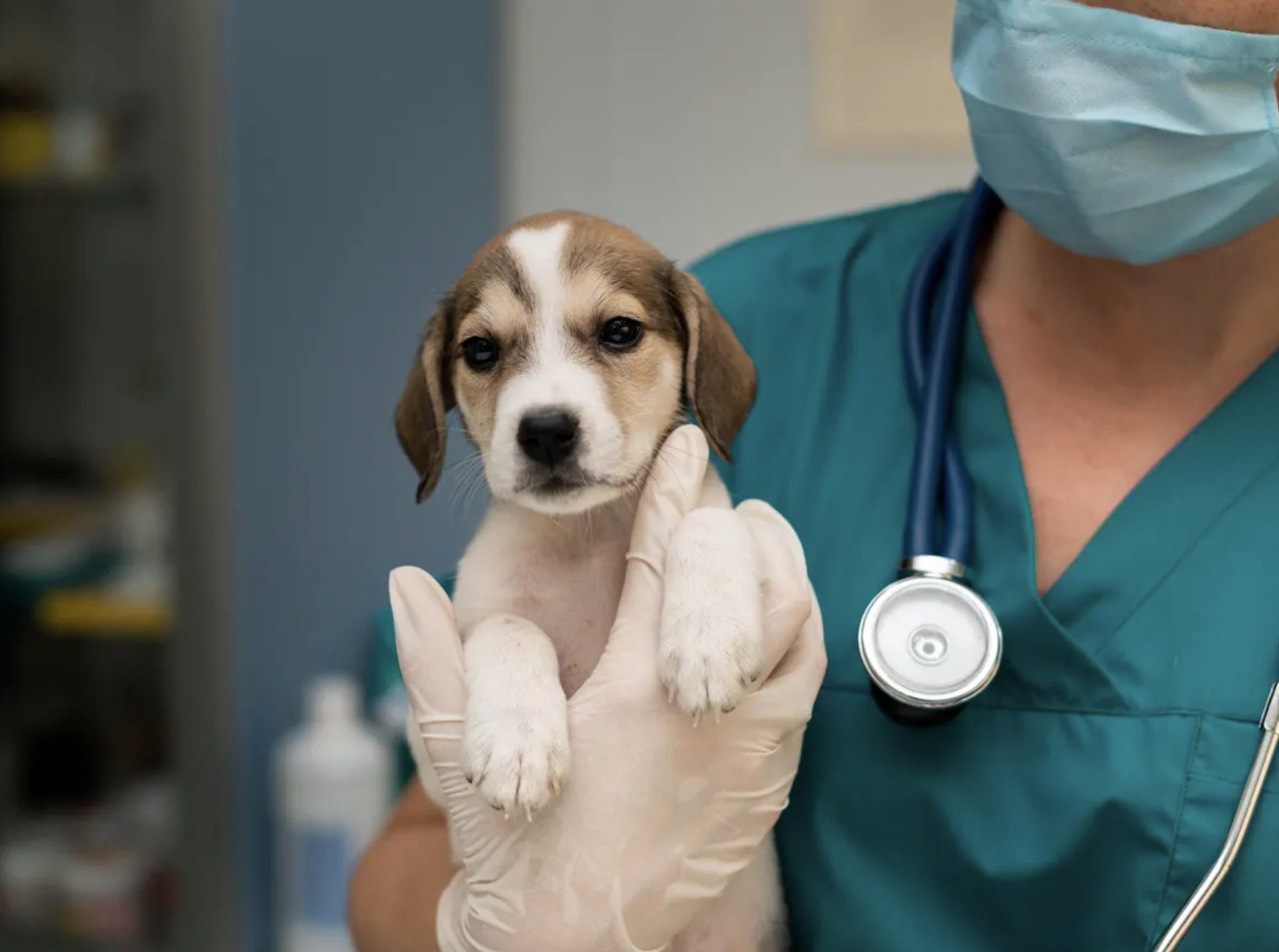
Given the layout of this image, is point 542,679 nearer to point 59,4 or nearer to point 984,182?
point 984,182

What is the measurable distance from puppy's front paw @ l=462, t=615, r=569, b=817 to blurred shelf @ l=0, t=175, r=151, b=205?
2.17 meters

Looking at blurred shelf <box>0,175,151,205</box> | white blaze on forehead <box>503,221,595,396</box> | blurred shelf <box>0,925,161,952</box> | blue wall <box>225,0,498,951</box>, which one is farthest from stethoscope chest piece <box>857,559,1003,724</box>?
blurred shelf <box>0,925,161,952</box>

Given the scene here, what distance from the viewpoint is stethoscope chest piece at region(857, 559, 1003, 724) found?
1.16m

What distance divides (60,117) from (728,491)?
8.14 ft

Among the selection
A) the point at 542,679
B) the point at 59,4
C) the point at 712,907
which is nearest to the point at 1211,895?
the point at 712,907

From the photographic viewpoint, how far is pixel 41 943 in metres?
3.16

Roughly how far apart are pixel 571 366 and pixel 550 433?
113mm

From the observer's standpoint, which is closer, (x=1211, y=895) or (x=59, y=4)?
(x=1211, y=895)

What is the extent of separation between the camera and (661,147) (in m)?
3.11

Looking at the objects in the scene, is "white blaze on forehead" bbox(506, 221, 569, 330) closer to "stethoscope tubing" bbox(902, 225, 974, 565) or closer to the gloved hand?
the gloved hand

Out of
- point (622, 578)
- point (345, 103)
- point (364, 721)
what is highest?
point (345, 103)

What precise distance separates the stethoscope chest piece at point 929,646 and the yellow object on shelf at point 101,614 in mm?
2141

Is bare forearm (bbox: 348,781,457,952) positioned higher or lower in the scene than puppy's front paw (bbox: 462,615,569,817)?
lower

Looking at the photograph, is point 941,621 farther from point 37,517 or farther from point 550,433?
point 37,517
